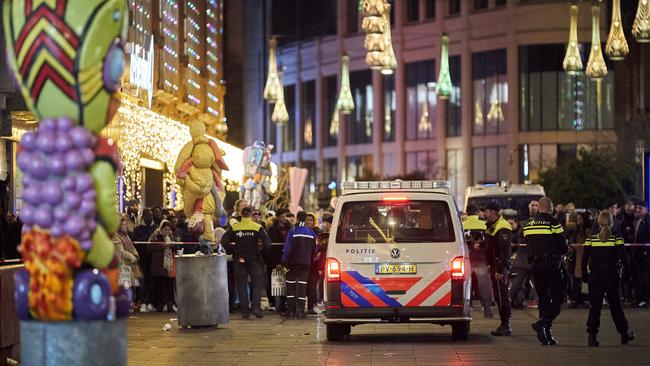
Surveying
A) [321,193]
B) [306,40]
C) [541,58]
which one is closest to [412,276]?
[541,58]

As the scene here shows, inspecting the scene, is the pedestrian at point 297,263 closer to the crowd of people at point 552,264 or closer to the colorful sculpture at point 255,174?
the crowd of people at point 552,264

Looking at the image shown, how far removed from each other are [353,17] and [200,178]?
67.6 metres

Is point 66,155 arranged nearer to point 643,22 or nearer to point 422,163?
point 643,22

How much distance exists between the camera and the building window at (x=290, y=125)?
98.6m

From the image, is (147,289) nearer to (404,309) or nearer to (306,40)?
(404,309)

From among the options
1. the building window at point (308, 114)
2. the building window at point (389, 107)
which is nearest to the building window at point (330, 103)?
the building window at point (308, 114)

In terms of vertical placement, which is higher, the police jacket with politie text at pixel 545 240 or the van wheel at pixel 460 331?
the police jacket with politie text at pixel 545 240

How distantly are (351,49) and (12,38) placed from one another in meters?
81.7

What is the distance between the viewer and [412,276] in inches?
734

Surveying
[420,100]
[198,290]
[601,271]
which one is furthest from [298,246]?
[420,100]

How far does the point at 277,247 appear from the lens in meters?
27.0

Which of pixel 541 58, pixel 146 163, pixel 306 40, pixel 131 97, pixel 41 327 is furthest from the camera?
pixel 306 40

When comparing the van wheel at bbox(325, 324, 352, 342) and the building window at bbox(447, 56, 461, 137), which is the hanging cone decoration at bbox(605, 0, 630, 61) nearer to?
the van wheel at bbox(325, 324, 352, 342)

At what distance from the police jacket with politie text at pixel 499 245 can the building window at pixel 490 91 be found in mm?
62069
